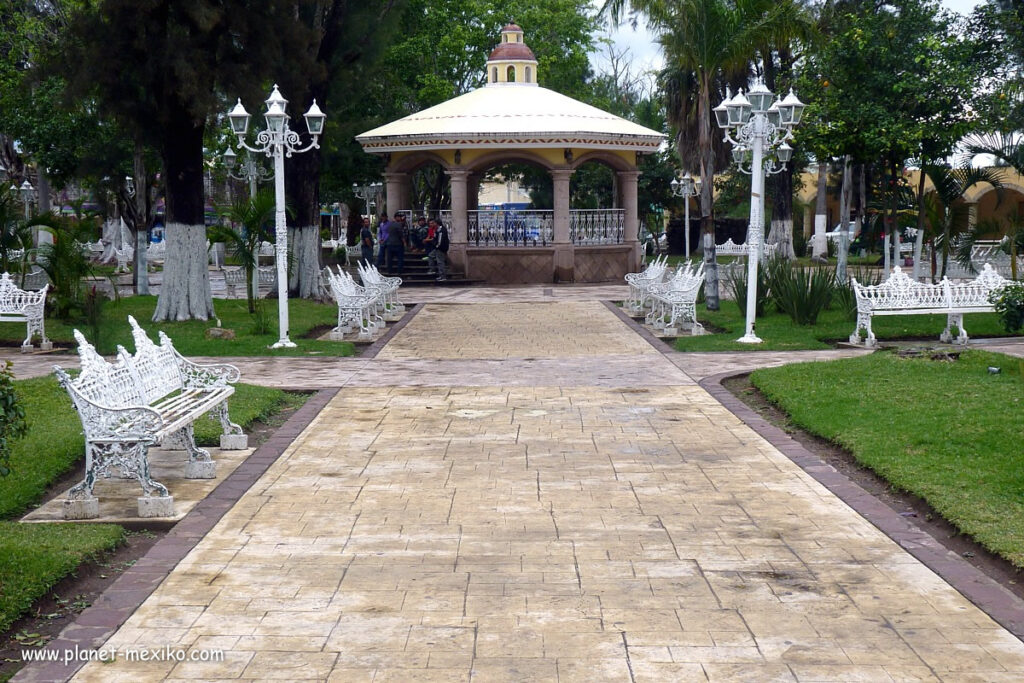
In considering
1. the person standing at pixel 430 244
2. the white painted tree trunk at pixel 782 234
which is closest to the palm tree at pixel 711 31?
the person standing at pixel 430 244

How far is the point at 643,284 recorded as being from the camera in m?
20.1

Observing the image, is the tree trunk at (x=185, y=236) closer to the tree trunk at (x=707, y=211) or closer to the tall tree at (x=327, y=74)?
the tall tree at (x=327, y=74)

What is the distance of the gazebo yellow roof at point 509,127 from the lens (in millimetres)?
29641

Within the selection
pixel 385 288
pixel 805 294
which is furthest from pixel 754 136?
pixel 385 288

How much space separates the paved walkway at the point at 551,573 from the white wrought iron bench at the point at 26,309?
7.44m

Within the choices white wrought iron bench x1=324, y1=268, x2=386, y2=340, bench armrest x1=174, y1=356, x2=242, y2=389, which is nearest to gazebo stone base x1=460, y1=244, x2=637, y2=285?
white wrought iron bench x1=324, y1=268, x2=386, y2=340

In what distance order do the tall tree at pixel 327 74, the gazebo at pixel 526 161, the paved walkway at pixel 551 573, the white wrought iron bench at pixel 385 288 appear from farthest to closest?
the gazebo at pixel 526 161, the tall tree at pixel 327 74, the white wrought iron bench at pixel 385 288, the paved walkway at pixel 551 573

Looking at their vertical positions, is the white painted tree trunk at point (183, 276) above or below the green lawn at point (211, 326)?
above

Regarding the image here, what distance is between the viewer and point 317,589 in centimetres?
576

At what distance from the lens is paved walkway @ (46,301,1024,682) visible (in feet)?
15.9

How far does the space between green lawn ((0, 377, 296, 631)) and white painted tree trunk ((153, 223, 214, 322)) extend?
23.3 ft

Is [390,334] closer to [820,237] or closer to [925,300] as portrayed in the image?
[925,300]

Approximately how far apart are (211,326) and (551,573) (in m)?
13.5

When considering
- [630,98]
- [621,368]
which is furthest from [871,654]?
[630,98]
